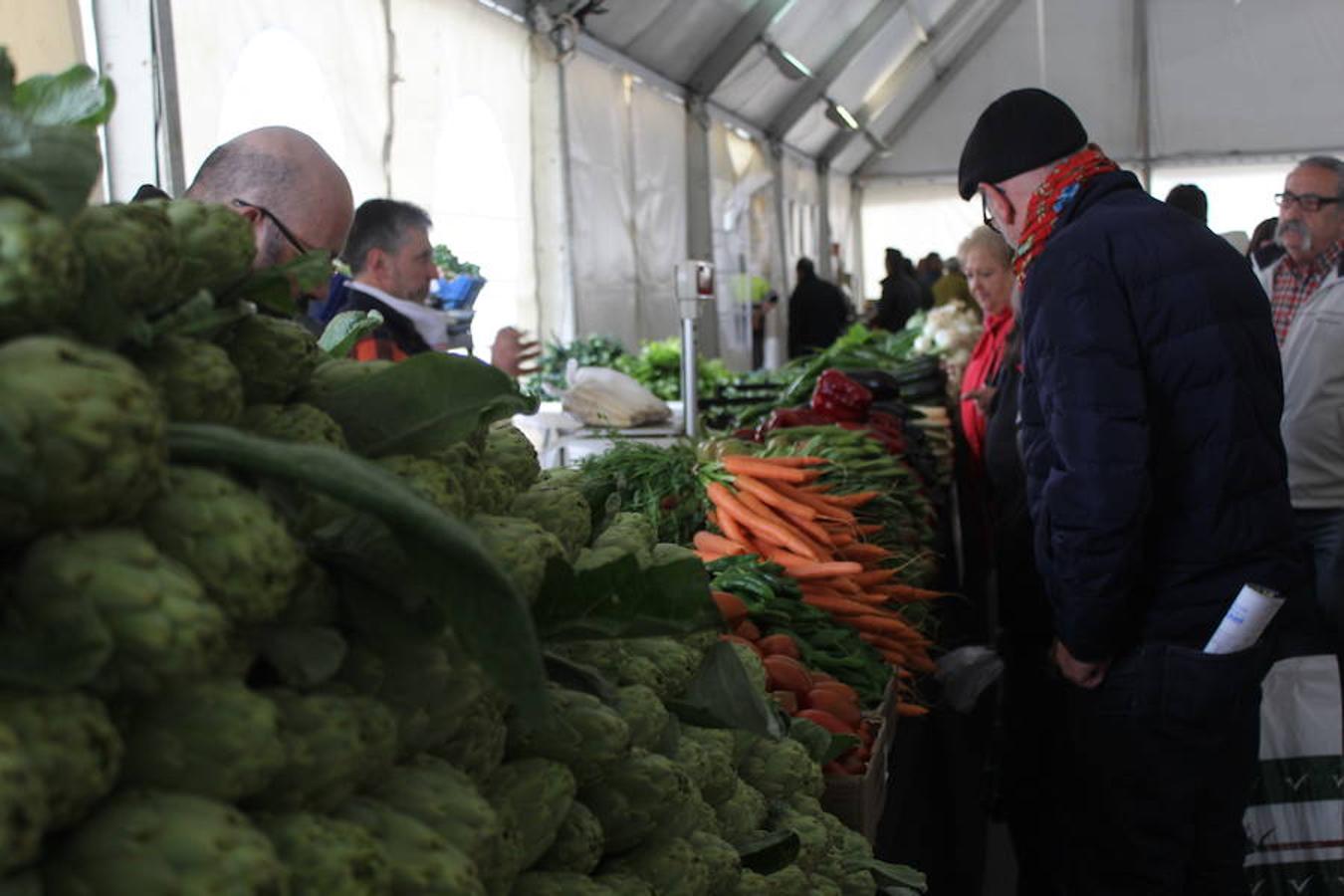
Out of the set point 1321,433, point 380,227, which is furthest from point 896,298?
point 380,227

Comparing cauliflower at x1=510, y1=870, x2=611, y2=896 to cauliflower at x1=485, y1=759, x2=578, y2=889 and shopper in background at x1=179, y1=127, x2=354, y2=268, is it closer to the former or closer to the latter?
cauliflower at x1=485, y1=759, x2=578, y2=889

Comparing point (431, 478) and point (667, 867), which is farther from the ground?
point (431, 478)

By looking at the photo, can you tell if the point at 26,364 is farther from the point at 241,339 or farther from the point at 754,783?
the point at 754,783

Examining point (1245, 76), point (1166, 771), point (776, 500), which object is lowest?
point (1166, 771)

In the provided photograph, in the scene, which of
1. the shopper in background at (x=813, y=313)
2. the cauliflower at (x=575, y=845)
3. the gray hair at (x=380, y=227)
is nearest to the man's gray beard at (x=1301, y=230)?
the gray hair at (x=380, y=227)

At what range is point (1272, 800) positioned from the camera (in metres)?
2.88

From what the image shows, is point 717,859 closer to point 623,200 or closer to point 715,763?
point 715,763

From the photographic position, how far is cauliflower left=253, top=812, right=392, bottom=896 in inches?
24.9

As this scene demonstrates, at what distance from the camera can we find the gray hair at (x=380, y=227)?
3.37 metres

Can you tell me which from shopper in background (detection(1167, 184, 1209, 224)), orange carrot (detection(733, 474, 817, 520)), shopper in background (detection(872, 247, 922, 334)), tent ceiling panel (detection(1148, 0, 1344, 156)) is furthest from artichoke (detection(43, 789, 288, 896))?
tent ceiling panel (detection(1148, 0, 1344, 156))

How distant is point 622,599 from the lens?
0.96 m

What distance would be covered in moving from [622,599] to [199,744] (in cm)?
38

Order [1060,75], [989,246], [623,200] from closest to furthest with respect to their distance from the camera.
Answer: [989,246] < [623,200] < [1060,75]

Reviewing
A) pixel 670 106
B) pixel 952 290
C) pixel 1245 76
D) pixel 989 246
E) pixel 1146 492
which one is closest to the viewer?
pixel 1146 492
